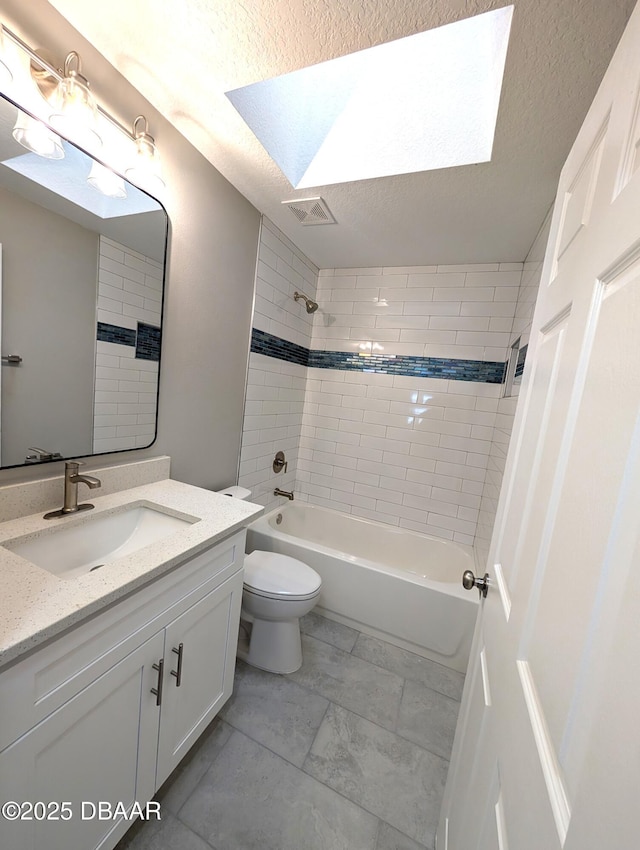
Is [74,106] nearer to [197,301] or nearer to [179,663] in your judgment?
[197,301]

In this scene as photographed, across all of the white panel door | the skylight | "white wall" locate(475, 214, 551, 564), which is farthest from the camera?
"white wall" locate(475, 214, 551, 564)

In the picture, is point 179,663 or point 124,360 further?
point 124,360

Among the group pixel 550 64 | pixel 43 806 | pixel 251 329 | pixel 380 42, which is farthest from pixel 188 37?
pixel 43 806

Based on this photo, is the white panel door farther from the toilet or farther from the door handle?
the toilet

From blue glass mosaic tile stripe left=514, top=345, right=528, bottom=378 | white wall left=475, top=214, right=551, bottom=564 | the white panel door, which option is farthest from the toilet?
blue glass mosaic tile stripe left=514, top=345, right=528, bottom=378

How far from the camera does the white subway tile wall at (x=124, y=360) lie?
1195mm

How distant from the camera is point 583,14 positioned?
2.68 feet

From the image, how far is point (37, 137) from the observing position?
95cm

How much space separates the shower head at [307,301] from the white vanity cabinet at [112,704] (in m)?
1.78

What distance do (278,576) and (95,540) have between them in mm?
→ 880

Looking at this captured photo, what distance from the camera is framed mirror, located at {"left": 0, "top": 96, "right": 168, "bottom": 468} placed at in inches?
37.0

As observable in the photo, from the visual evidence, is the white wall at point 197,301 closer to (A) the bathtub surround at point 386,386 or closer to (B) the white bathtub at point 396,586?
(A) the bathtub surround at point 386,386

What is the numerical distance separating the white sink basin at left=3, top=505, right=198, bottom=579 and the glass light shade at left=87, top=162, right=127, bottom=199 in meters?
1.10

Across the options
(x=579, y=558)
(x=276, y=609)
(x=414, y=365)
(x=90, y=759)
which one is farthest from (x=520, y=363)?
(x=90, y=759)
